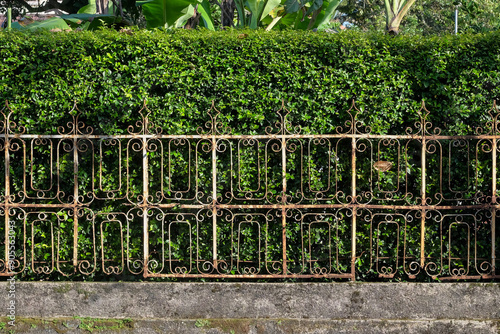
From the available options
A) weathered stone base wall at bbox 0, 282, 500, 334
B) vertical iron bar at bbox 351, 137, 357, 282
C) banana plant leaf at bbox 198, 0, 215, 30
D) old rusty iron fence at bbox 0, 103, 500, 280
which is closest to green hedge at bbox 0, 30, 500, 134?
old rusty iron fence at bbox 0, 103, 500, 280

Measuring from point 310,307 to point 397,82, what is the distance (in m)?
2.44

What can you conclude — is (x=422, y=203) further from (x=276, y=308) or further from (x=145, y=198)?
(x=145, y=198)

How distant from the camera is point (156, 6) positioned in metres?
7.11

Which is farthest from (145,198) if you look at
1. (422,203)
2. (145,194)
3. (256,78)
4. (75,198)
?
(422,203)

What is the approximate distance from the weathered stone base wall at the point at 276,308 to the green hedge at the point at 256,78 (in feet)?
5.32

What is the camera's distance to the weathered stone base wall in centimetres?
517

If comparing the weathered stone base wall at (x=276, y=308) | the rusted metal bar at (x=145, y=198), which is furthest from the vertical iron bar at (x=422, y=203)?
the rusted metal bar at (x=145, y=198)

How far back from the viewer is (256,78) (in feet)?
17.6

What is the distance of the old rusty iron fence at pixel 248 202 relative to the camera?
5.30m

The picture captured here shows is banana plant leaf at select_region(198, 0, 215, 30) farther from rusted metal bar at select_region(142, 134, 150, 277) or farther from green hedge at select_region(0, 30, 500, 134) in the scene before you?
rusted metal bar at select_region(142, 134, 150, 277)

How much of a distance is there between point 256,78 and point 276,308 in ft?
7.63

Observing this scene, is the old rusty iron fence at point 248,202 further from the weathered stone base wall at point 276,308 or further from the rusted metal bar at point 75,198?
the weathered stone base wall at point 276,308

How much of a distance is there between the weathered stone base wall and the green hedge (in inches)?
63.9

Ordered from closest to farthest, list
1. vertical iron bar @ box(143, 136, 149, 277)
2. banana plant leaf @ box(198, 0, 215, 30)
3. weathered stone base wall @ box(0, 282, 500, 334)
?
weathered stone base wall @ box(0, 282, 500, 334) → vertical iron bar @ box(143, 136, 149, 277) → banana plant leaf @ box(198, 0, 215, 30)
